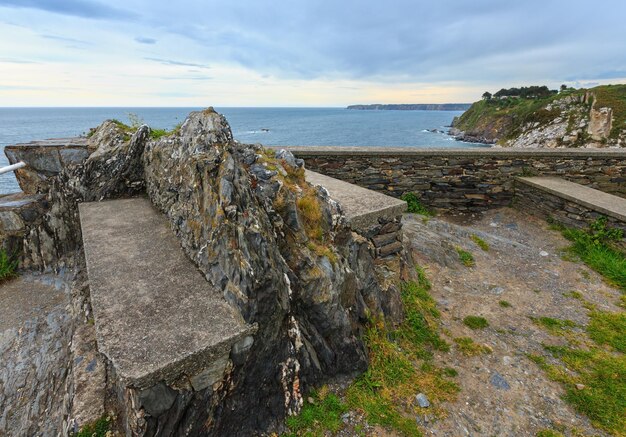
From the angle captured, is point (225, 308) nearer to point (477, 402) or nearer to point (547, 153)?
point (477, 402)

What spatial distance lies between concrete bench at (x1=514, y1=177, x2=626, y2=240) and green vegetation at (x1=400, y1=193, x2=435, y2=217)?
242 centimetres

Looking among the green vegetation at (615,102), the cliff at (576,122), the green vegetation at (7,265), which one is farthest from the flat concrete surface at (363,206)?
the green vegetation at (615,102)

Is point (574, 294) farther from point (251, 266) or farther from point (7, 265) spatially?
point (7, 265)

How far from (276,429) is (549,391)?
3.01m

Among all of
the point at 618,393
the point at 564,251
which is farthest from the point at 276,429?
the point at 564,251

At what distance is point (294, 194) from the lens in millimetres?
3789

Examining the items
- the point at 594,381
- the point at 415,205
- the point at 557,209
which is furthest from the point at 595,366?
the point at 415,205

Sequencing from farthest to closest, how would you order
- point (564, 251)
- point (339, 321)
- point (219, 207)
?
point (564, 251)
point (339, 321)
point (219, 207)

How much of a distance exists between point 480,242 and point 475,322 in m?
2.90

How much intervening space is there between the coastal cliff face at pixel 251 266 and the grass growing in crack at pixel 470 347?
793mm

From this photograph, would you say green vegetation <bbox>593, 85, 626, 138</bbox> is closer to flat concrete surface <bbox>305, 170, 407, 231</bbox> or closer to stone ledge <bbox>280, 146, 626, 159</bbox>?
stone ledge <bbox>280, 146, 626, 159</bbox>

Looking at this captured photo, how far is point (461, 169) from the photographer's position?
9180 millimetres

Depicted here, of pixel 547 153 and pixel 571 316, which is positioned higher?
pixel 547 153

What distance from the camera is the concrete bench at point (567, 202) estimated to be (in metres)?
7.14
